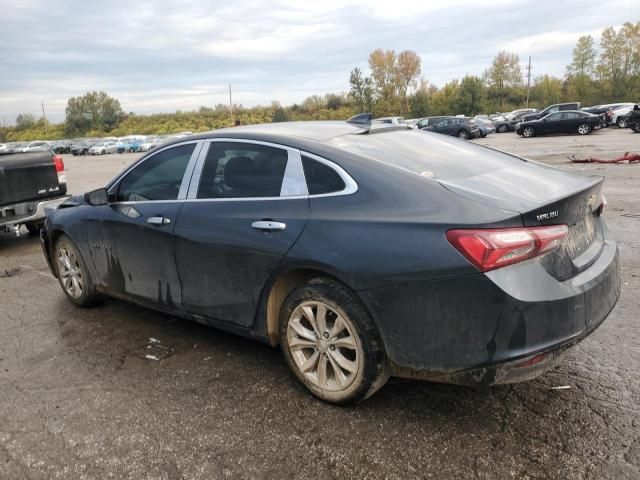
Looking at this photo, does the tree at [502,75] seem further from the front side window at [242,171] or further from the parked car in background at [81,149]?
the front side window at [242,171]

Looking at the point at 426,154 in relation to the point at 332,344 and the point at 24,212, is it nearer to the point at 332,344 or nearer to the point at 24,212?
the point at 332,344

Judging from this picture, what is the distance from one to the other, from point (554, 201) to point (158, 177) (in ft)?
9.23

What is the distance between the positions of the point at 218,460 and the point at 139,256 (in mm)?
1919

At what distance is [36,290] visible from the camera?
5.78 meters

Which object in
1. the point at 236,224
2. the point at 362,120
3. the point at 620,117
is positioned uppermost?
the point at 362,120

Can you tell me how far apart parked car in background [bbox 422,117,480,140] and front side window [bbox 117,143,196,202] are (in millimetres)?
33674

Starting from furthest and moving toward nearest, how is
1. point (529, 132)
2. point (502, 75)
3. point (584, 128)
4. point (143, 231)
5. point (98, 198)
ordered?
1. point (502, 75)
2. point (529, 132)
3. point (584, 128)
4. point (98, 198)
5. point (143, 231)

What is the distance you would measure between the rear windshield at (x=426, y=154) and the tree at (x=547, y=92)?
294 ft

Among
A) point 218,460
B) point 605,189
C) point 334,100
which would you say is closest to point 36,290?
point 218,460

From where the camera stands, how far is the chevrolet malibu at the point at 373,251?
2.51 meters

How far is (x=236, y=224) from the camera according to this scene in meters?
3.34

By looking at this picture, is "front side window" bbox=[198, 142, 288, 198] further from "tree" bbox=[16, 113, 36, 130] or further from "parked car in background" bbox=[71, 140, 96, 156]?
"tree" bbox=[16, 113, 36, 130]

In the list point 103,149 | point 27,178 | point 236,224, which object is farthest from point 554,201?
point 103,149

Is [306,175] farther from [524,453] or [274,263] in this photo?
[524,453]
